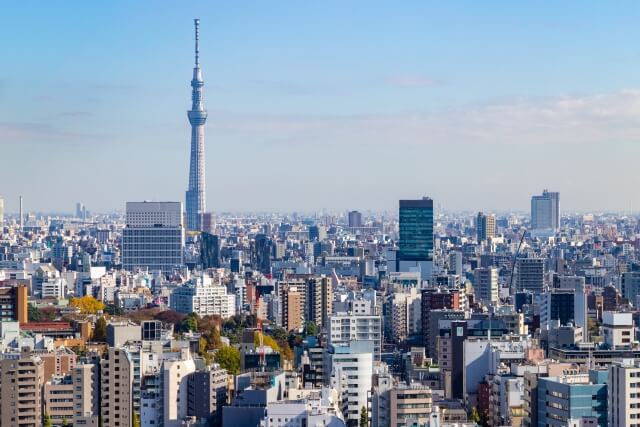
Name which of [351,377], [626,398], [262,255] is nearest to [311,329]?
[351,377]

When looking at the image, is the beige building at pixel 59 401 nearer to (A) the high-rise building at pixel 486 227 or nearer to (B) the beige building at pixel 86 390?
(B) the beige building at pixel 86 390

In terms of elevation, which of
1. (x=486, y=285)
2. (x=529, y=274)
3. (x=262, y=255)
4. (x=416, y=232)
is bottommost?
(x=486, y=285)

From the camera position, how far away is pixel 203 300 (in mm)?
32500

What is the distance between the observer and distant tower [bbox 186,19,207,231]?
70250 millimetres

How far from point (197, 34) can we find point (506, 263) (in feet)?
72.8

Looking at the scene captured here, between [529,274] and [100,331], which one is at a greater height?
[529,274]

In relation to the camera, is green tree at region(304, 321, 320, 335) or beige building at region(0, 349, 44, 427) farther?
green tree at region(304, 321, 320, 335)

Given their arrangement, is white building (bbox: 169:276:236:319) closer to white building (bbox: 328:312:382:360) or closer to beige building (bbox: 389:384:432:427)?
white building (bbox: 328:312:382:360)

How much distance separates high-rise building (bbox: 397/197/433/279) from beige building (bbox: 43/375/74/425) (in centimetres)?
2790

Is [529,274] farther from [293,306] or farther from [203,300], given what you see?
[293,306]

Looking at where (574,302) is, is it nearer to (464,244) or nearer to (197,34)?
(464,244)

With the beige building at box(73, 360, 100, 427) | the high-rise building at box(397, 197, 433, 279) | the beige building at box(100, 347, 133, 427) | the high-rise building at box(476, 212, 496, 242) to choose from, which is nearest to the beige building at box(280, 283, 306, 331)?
the beige building at box(100, 347, 133, 427)

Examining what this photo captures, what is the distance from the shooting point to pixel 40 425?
1585 cm

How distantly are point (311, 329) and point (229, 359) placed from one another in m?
6.73
